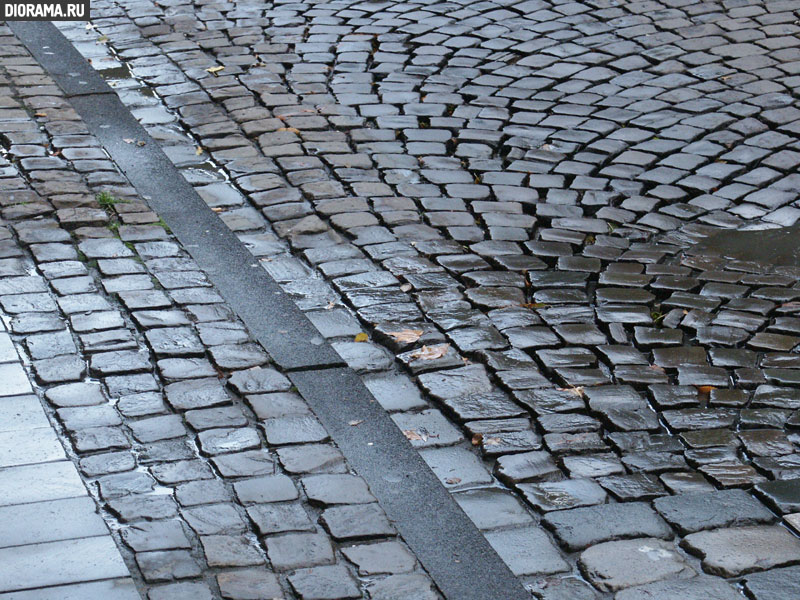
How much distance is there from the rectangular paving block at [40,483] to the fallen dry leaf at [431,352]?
1468mm

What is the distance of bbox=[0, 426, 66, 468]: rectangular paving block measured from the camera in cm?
374

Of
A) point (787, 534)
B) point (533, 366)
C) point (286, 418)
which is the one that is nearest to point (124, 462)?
point (286, 418)

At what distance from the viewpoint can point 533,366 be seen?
175 inches

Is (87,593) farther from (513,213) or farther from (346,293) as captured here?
(513,213)

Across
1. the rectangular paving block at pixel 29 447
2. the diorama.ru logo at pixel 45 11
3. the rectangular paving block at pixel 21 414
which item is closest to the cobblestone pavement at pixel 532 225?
the diorama.ru logo at pixel 45 11

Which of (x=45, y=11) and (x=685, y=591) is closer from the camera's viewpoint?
(x=685, y=591)

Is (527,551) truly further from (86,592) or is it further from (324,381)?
(86,592)

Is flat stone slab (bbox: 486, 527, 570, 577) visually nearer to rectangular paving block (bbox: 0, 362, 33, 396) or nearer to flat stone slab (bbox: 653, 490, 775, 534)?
flat stone slab (bbox: 653, 490, 775, 534)

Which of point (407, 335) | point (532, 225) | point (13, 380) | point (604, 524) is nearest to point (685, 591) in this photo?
point (604, 524)

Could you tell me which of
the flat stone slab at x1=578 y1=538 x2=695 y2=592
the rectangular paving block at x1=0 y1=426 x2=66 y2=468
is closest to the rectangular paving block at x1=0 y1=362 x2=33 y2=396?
the rectangular paving block at x1=0 y1=426 x2=66 y2=468

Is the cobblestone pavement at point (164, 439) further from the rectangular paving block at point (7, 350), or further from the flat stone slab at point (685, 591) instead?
the flat stone slab at point (685, 591)

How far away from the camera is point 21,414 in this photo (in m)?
3.98

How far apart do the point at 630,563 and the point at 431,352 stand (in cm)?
141

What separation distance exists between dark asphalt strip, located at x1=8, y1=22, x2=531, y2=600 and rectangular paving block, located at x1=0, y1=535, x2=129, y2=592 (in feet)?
2.96
